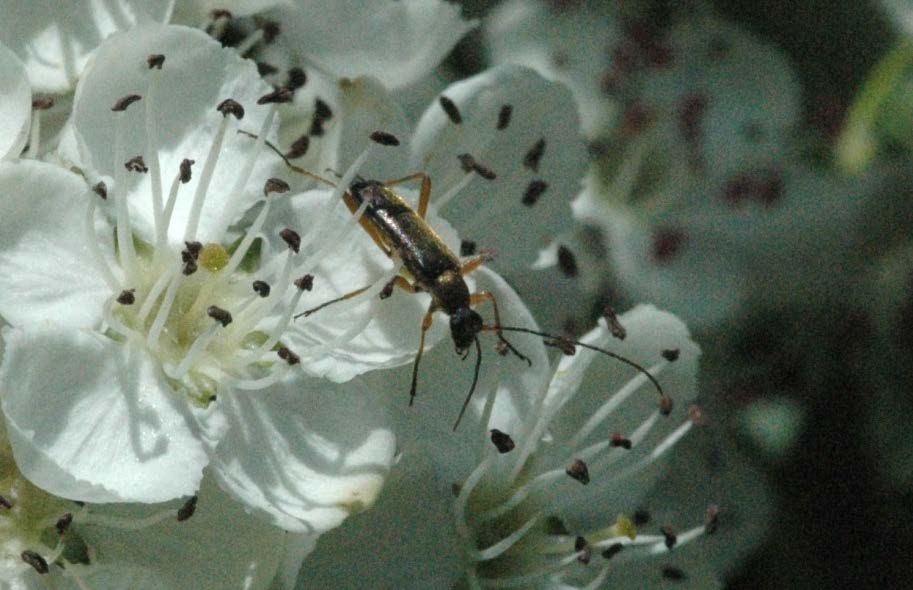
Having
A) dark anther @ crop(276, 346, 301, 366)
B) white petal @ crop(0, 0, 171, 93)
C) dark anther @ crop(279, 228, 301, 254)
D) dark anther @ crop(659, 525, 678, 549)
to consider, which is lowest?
dark anther @ crop(659, 525, 678, 549)

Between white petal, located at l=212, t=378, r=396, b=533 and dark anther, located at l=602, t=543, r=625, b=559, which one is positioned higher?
white petal, located at l=212, t=378, r=396, b=533

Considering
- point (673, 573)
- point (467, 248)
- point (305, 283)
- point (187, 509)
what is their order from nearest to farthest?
point (187, 509) < point (305, 283) < point (467, 248) < point (673, 573)

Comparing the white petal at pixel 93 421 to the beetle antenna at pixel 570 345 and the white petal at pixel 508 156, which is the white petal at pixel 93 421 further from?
the white petal at pixel 508 156

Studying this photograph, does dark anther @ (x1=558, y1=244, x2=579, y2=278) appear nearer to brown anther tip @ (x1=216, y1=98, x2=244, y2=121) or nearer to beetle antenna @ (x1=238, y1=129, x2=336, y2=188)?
beetle antenna @ (x1=238, y1=129, x2=336, y2=188)

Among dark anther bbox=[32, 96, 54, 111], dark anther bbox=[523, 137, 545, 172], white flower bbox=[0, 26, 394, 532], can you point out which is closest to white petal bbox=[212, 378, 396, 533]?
white flower bbox=[0, 26, 394, 532]

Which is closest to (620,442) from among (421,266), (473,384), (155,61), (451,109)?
(473,384)

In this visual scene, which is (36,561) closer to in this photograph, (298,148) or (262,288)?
(262,288)

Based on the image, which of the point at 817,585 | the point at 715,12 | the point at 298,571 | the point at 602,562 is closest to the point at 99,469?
the point at 298,571

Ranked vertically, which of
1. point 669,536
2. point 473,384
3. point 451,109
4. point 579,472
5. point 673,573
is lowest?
point 673,573
